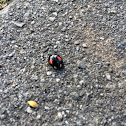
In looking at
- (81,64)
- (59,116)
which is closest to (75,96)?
(59,116)

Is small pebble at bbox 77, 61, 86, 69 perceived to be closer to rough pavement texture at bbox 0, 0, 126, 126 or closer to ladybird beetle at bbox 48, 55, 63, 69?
rough pavement texture at bbox 0, 0, 126, 126

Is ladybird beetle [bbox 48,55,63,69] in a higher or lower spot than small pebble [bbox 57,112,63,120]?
higher

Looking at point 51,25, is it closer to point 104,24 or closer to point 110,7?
point 104,24

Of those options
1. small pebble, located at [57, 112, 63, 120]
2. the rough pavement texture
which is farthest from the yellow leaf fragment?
small pebble, located at [57, 112, 63, 120]

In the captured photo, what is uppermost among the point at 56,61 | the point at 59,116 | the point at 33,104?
the point at 56,61

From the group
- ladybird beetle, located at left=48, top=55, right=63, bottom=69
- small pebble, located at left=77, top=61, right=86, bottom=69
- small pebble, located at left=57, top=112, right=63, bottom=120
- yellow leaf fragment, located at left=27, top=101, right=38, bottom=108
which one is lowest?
small pebble, located at left=57, top=112, right=63, bottom=120

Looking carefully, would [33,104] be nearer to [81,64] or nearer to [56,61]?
[56,61]

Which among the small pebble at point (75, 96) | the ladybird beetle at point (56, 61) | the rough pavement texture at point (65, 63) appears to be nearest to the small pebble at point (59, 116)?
the rough pavement texture at point (65, 63)

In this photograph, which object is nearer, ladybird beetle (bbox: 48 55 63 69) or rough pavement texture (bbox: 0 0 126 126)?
rough pavement texture (bbox: 0 0 126 126)

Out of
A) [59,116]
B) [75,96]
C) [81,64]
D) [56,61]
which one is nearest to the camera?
[59,116]
